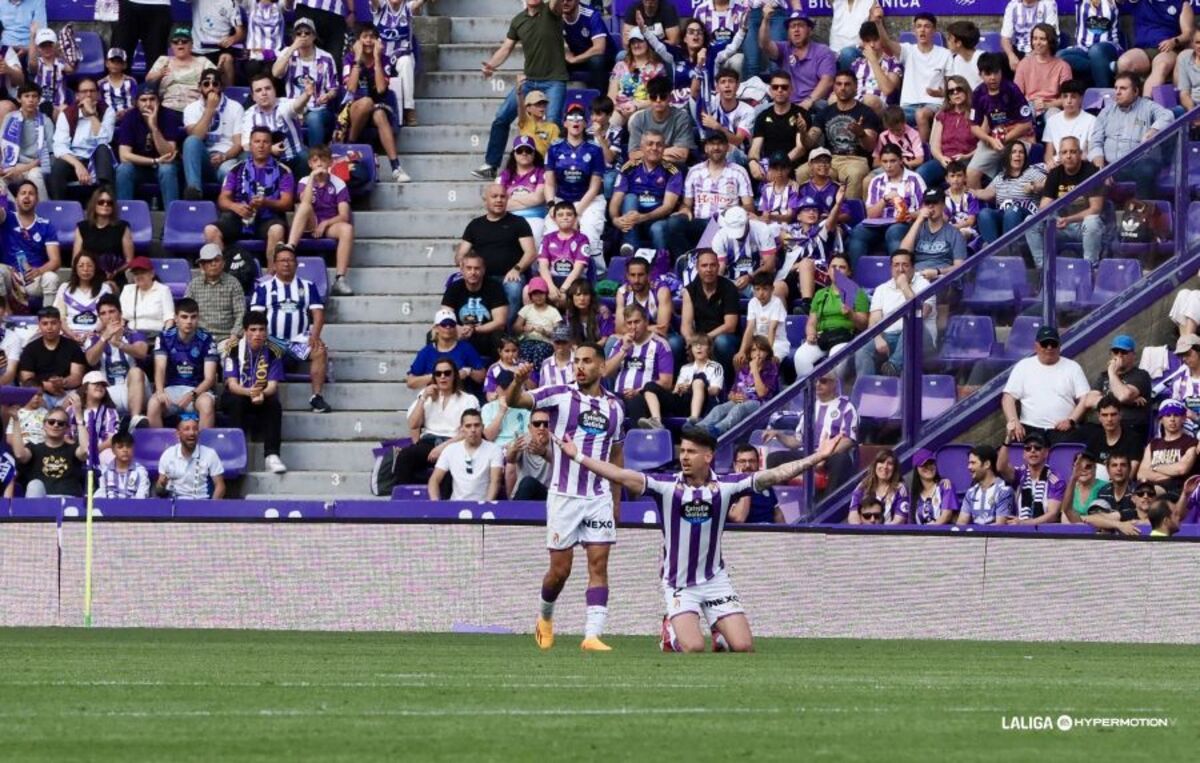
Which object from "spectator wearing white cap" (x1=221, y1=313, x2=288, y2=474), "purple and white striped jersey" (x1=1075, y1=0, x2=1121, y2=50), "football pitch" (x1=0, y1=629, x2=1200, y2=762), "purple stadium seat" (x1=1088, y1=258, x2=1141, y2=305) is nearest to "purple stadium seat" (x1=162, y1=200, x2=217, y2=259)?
"spectator wearing white cap" (x1=221, y1=313, x2=288, y2=474)

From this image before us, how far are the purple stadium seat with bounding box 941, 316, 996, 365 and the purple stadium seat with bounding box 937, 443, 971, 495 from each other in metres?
0.76

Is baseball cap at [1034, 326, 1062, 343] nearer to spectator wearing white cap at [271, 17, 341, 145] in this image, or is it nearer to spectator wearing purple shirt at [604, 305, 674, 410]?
→ spectator wearing purple shirt at [604, 305, 674, 410]

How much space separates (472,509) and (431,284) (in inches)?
189

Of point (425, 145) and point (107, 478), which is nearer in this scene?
point (107, 478)

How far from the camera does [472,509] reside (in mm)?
20266

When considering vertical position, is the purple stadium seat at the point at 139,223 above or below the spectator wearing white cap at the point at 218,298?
above

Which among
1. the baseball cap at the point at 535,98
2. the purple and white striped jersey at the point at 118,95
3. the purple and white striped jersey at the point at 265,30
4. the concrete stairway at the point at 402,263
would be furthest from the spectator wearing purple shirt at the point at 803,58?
the purple and white striped jersey at the point at 118,95

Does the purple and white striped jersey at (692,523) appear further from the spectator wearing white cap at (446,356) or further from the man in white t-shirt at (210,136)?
the man in white t-shirt at (210,136)

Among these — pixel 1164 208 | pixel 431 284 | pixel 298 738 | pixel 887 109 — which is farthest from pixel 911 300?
pixel 298 738

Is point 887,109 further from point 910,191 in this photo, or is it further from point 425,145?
point 425,145

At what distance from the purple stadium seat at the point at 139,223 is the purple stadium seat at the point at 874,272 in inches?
299

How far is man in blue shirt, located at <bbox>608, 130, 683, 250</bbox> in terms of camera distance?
77.0ft

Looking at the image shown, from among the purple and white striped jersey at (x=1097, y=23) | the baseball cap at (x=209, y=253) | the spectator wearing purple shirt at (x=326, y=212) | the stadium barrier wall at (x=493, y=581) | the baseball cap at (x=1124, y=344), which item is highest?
the purple and white striped jersey at (x=1097, y=23)

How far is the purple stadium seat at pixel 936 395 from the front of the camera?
66.8ft
